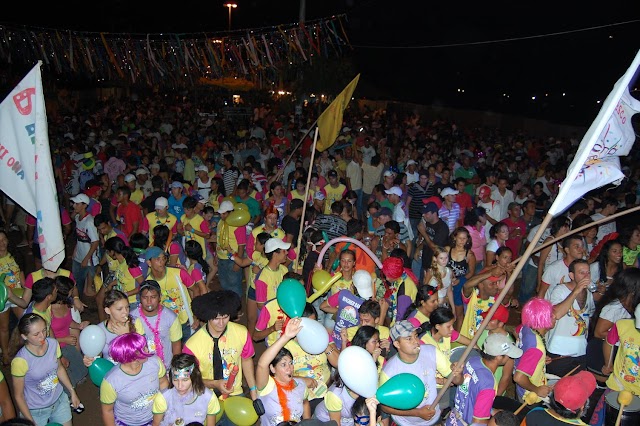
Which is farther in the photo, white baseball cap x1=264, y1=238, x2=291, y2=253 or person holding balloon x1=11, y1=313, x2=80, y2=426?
white baseball cap x1=264, y1=238, x2=291, y2=253

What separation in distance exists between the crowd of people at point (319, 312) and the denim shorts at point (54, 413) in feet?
0.04

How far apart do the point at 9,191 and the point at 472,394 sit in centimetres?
386

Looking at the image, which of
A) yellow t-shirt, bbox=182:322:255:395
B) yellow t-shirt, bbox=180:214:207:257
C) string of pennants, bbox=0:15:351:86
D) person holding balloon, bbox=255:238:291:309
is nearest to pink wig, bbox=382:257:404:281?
person holding balloon, bbox=255:238:291:309

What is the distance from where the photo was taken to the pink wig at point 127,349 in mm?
3732

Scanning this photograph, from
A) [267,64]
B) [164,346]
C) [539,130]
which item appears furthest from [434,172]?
[539,130]

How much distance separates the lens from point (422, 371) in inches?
163

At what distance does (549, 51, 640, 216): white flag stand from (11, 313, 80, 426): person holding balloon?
3.72m

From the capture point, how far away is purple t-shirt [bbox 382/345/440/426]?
13.4ft

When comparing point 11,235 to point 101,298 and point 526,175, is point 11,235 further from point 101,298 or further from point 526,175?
point 526,175

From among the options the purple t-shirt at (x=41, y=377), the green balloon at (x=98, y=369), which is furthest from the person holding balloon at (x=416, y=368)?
the purple t-shirt at (x=41, y=377)

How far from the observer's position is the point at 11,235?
10.6 m

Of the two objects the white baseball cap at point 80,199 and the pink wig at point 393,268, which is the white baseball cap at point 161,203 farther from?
the pink wig at point 393,268

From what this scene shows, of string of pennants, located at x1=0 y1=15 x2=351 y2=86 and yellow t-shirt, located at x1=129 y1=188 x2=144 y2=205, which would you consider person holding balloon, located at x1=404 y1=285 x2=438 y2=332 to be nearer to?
yellow t-shirt, located at x1=129 y1=188 x2=144 y2=205

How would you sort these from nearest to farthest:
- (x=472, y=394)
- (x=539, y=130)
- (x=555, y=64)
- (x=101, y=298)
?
(x=472, y=394)
(x=101, y=298)
(x=539, y=130)
(x=555, y=64)
